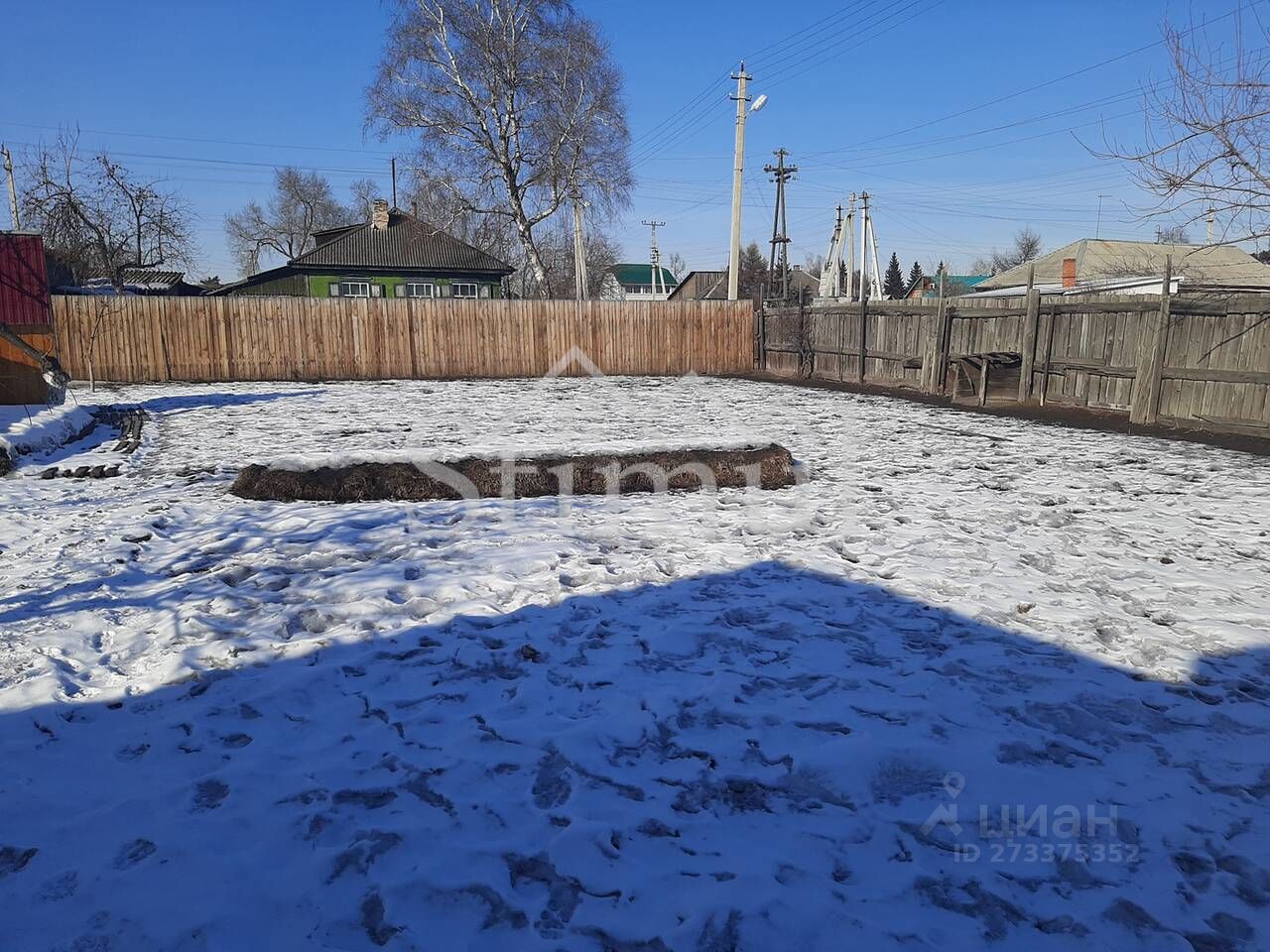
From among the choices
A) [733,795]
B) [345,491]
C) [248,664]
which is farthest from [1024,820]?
[345,491]

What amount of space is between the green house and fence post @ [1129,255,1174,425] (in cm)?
2803

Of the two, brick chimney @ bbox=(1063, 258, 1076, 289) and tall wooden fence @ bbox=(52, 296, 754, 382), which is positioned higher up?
brick chimney @ bbox=(1063, 258, 1076, 289)

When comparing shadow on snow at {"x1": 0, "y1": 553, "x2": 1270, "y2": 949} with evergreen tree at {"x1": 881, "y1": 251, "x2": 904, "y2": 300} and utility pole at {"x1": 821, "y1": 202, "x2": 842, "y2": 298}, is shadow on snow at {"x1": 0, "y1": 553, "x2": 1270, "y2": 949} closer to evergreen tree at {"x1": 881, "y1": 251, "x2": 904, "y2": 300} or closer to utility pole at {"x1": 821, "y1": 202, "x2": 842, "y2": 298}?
utility pole at {"x1": 821, "y1": 202, "x2": 842, "y2": 298}

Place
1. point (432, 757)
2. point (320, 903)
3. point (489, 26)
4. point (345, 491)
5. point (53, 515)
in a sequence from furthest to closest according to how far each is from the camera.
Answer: point (489, 26) → point (345, 491) → point (53, 515) → point (432, 757) → point (320, 903)

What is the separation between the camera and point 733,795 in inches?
95.8

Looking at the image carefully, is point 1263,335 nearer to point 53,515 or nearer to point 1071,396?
point 1071,396

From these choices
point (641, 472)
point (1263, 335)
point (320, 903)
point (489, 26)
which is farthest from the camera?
point (489, 26)

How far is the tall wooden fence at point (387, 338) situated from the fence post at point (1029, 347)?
9.92 meters

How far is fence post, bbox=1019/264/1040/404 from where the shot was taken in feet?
38.6

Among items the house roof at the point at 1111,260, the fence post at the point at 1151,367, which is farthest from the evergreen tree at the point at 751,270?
the fence post at the point at 1151,367

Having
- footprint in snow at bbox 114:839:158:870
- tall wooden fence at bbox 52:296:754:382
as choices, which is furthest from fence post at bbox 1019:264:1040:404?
footprint in snow at bbox 114:839:158:870

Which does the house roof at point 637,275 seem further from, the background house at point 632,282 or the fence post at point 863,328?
the fence post at point 863,328

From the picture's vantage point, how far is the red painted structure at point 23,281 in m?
10.9

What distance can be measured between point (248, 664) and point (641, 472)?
392 centimetres
